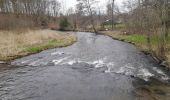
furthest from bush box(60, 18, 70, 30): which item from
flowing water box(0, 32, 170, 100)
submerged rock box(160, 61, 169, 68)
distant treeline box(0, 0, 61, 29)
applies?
submerged rock box(160, 61, 169, 68)

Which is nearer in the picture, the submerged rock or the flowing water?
the flowing water

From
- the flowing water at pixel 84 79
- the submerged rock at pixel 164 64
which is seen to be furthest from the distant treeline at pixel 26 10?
the submerged rock at pixel 164 64

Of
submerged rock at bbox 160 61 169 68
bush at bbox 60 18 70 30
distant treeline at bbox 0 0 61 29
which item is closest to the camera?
submerged rock at bbox 160 61 169 68

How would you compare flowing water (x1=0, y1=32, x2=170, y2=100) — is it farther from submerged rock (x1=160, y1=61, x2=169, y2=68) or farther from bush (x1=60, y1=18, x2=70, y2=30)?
bush (x1=60, y1=18, x2=70, y2=30)

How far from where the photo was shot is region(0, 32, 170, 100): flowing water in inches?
453

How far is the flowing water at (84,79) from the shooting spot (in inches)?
453

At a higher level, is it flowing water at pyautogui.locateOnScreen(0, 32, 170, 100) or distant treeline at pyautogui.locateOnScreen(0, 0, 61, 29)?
distant treeline at pyautogui.locateOnScreen(0, 0, 61, 29)

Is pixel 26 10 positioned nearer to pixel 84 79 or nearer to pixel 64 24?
pixel 64 24

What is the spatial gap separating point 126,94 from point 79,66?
687 cm

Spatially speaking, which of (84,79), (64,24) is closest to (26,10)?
(64,24)

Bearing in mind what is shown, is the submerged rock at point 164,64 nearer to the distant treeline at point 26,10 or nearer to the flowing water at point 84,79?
the flowing water at point 84,79

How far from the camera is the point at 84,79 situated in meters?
14.4

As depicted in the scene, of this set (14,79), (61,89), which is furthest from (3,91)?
(61,89)

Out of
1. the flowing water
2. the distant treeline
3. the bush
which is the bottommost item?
the flowing water
